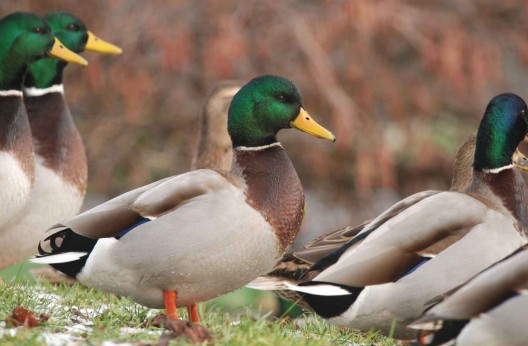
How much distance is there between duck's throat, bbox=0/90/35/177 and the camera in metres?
4.95

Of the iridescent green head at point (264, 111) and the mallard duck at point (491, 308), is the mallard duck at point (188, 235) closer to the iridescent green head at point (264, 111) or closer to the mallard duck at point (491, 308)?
the iridescent green head at point (264, 111)

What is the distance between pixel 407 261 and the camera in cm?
433

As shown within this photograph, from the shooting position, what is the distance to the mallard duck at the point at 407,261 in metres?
4.31

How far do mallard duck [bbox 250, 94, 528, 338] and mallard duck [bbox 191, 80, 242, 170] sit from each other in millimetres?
1358

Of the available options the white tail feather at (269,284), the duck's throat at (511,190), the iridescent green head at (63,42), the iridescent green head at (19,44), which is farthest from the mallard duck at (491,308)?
the iridescent green head at (63,42)

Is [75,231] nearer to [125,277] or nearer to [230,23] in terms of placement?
[125,277]

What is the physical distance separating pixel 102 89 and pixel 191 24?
0.96 metres

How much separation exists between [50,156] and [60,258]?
1420 mm

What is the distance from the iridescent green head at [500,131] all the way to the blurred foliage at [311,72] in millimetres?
3956

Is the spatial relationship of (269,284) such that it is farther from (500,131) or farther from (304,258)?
(500,131)

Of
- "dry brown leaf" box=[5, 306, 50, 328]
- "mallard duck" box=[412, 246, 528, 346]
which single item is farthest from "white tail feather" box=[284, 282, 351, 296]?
"dry brown leaf" box=[5, 306, 50, 328]

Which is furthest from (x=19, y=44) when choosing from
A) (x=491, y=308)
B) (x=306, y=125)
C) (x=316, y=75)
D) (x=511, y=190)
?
(x=316, y=75)

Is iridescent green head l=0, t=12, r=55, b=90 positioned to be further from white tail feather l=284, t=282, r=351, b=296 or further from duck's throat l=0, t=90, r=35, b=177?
white tail feather l=284, t=282, r=351, b=296

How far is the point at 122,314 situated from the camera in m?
4.41
